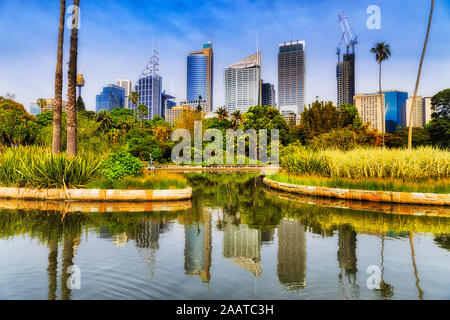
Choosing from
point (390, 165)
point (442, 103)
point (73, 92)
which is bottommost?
point (390, 165)

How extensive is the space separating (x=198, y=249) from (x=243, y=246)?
91 cm

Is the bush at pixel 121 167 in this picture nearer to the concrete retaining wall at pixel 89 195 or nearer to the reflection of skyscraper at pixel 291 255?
the concrete retaining wall at pixel 89 195

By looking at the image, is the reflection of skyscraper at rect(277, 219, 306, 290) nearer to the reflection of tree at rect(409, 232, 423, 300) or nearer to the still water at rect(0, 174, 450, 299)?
the still water at rect(0, 174, 450, 299)

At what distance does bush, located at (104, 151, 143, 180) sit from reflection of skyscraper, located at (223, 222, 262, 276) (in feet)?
Result: 20.7

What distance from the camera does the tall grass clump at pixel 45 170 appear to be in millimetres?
12008

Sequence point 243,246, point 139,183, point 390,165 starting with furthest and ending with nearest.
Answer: point 390,165, point 139,183, point 243,246

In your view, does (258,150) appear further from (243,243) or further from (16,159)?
(243,243)

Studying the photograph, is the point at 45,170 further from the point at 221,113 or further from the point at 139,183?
the point at 221,113

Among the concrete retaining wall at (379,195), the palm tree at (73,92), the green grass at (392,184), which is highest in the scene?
the palm tree at (73,92)

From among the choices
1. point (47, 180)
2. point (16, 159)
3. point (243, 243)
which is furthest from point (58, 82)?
point (243, 243)

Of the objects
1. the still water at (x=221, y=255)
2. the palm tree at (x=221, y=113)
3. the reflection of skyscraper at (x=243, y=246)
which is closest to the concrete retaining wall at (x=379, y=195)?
the still water at (x=221, y=255)

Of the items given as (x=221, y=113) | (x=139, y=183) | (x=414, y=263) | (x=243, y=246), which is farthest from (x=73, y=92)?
(x=221, y=113)

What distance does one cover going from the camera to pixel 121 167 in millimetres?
13180

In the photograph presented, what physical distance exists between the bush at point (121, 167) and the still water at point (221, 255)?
11.7ft
